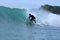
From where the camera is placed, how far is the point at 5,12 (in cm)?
2645

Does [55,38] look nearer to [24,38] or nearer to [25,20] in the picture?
[24,38]

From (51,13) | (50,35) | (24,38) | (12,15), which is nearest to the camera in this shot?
(24,38)

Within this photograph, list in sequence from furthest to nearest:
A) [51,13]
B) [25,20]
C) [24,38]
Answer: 1. [51,13]
2. [25,20]
3. [24,38]

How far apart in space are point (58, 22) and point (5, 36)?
29.9ft

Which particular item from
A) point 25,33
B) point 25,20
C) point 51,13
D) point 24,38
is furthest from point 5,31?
point 51,13

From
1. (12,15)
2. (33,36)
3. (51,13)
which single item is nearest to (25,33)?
(33,36)

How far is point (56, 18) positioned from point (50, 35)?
29.0ft

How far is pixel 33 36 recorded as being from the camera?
647 inches

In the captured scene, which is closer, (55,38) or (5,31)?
(55,38)

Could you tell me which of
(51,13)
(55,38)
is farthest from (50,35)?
(51,13)

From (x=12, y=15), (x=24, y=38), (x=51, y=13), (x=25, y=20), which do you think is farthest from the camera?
(x=51, y=13)

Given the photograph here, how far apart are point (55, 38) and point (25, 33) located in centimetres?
203

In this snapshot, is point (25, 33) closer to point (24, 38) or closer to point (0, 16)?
point (24, 38)

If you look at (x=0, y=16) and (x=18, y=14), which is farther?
(x=18, y=14)
